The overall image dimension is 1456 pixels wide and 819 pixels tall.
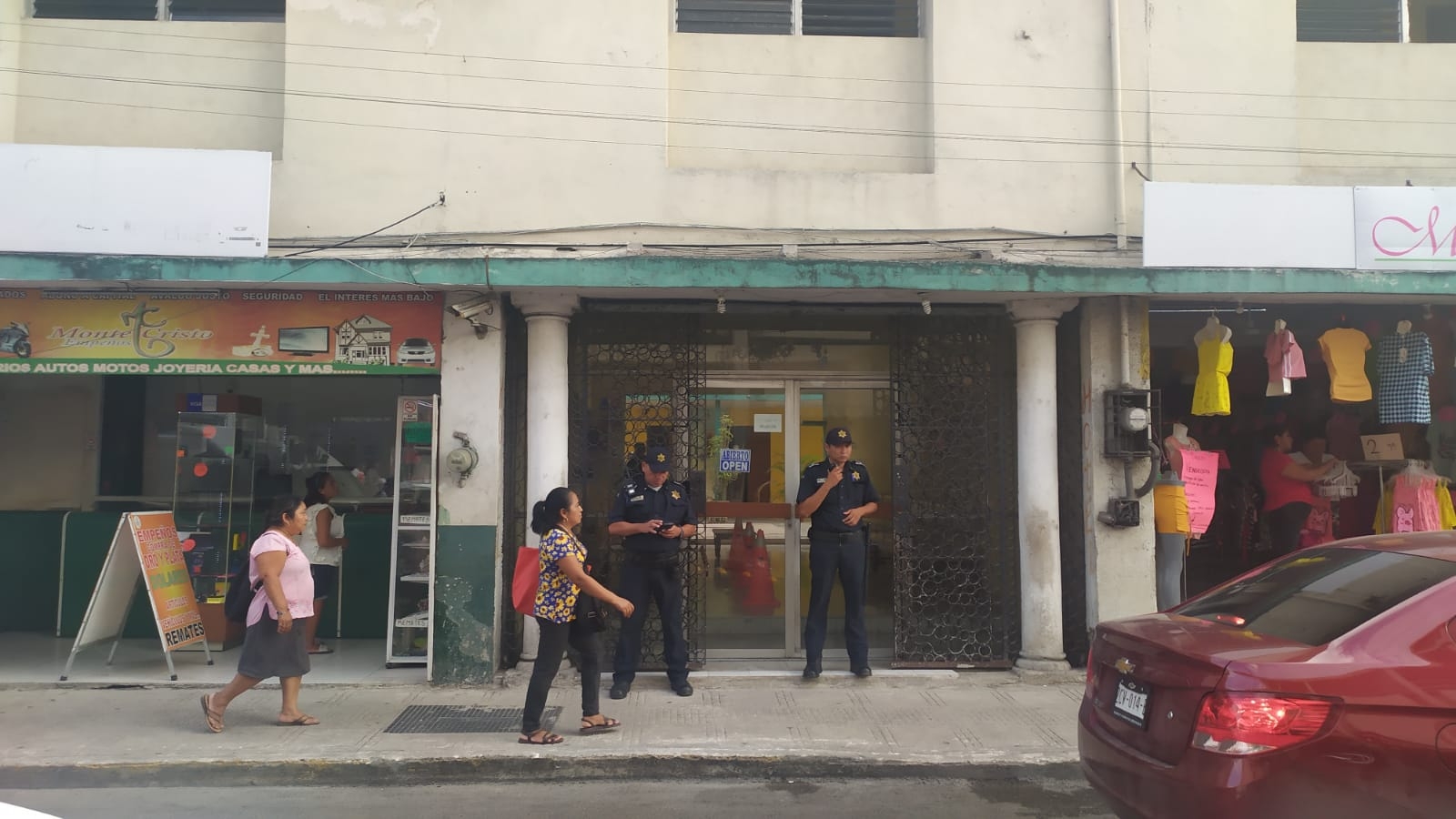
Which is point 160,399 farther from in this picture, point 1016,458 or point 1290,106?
point 1290,106

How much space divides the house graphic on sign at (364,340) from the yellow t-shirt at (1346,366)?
7864mm

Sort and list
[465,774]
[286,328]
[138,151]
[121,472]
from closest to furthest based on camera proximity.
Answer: [465,774] → [138,151] → [286,328] → [121,472]

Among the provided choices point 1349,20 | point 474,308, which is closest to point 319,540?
point 474,308

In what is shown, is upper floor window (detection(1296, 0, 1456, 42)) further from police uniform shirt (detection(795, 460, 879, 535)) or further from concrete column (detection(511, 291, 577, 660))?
concrete column (detection(511, 291, 577, 660))

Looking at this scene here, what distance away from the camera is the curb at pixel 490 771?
560 cm

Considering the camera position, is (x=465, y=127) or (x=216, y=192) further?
(x=465, y=127)

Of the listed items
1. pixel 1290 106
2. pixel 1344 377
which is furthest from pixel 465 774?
pixel 1290 106

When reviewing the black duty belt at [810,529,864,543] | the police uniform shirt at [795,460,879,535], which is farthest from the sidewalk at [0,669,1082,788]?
the police uniform shirt at [795,460,879,535]

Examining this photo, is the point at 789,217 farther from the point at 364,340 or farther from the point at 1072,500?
the point at 364,340

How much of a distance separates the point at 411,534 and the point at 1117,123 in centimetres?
685

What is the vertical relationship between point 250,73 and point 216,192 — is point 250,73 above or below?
above

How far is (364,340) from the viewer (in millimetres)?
7480

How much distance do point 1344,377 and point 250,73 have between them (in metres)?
9.57

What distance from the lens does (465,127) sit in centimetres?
761
